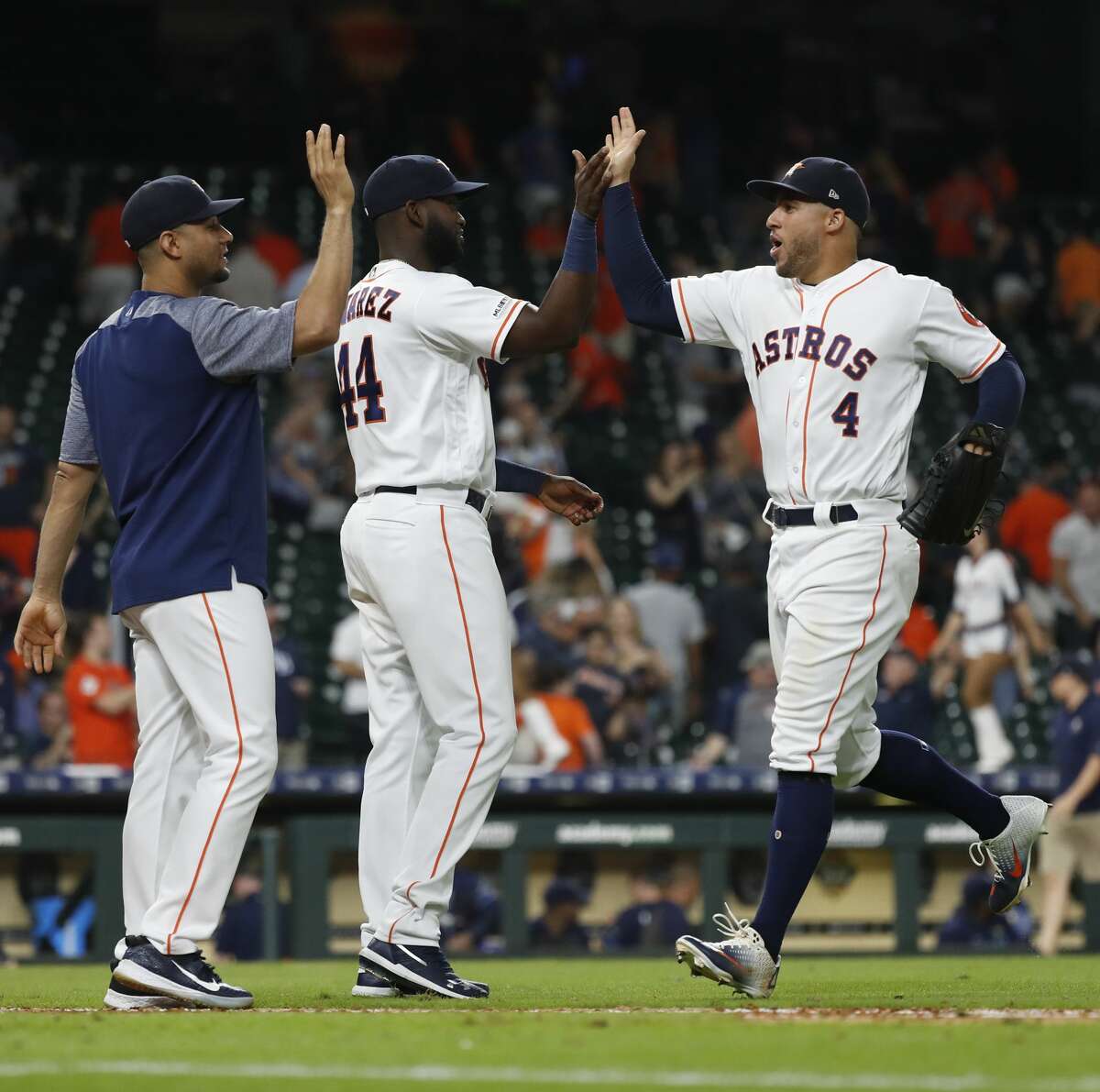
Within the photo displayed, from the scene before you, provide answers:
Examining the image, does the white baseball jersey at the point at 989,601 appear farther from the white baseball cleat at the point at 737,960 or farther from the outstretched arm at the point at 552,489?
the white baseball cleat at the point at 737,960

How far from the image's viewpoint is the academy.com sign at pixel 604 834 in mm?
10523

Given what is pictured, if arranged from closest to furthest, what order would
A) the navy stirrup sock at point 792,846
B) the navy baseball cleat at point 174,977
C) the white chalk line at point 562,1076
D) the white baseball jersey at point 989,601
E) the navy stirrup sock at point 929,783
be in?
the white chalk line at point 562,1076, the navy baseball cleat at point 174,977, the navy stirrup sock at point 792,846, the navy stirrup sock at point 929,783, the white baseball jersey at point 989,601

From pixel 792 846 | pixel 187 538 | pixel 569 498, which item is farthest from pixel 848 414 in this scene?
pixel 187 538

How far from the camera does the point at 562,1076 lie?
3.79 m

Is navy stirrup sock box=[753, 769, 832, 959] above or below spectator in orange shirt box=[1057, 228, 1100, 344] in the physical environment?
below

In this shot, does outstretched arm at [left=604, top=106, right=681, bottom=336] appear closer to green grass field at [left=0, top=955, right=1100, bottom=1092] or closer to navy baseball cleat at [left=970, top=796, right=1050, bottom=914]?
navy baseball cleat at [left=970, top=796, right=1050, bottom=914]

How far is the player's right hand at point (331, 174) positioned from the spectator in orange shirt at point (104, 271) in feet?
31.8

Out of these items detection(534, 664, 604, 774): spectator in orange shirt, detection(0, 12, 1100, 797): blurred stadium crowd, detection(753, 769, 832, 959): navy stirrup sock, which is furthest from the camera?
detection(0, 12, 1100, 797): blurred stadium crowd

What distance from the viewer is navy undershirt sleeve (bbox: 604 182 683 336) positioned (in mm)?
5809

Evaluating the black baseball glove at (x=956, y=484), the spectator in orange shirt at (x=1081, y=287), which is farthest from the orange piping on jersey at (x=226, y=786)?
the spectator in orange shirt at (x=1081, y=287)

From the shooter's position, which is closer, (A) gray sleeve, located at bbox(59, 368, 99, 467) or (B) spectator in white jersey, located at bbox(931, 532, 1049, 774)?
(A) gray sleeve, located at bbox(59, 368, 99, 467)

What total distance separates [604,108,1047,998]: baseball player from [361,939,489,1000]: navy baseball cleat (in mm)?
584

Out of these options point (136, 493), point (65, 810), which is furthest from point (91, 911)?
point (136, 493)

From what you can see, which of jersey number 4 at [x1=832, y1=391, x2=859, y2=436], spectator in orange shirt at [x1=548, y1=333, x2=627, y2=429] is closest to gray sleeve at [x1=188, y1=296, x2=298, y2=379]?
jersey number 4 at [x1=832, y1=391, x2=859, y2=436]
